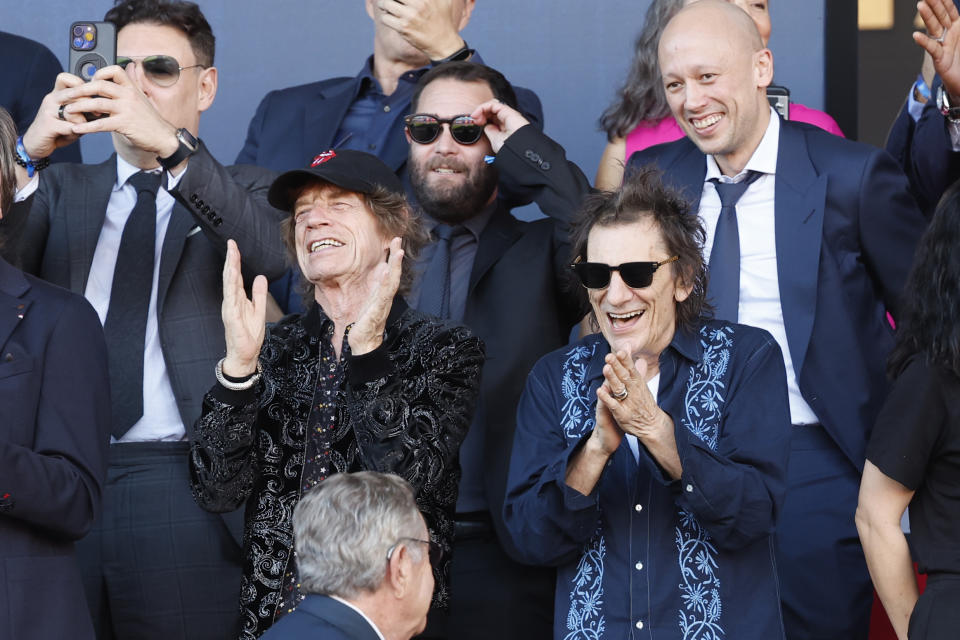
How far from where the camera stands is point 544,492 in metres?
3.12

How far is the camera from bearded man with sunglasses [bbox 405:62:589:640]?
379 cm

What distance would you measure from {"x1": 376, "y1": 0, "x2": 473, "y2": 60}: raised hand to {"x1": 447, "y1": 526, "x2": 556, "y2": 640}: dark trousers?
4.76 feet

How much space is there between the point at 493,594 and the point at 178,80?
169 cm

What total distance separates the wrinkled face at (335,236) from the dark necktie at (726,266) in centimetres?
84

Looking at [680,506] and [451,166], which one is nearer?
[680,506]

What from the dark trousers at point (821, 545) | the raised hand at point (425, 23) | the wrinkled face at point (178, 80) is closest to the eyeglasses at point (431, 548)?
the dark trousers at point (821, 545)

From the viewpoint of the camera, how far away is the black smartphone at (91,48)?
376cm

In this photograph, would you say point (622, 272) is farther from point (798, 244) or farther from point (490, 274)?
point (490, 274)

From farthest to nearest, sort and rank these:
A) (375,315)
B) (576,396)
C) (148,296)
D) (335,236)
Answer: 1. (148,296)
2. (335,236)
3. (576,396)
4. (375,315)

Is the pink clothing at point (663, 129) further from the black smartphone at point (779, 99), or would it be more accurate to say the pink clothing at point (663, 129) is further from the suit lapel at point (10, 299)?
the suit lapel at point (10, 299)

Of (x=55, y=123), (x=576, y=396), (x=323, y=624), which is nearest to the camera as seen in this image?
(x=323, y=624)

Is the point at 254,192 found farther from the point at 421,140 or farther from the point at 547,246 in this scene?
the point at 547,246

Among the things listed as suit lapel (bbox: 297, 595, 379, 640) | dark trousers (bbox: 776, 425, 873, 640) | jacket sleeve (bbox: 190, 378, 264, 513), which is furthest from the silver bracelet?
dark trousers (bbox: 776, 425, 873, 640)

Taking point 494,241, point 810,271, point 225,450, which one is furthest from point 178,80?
point 810,271
